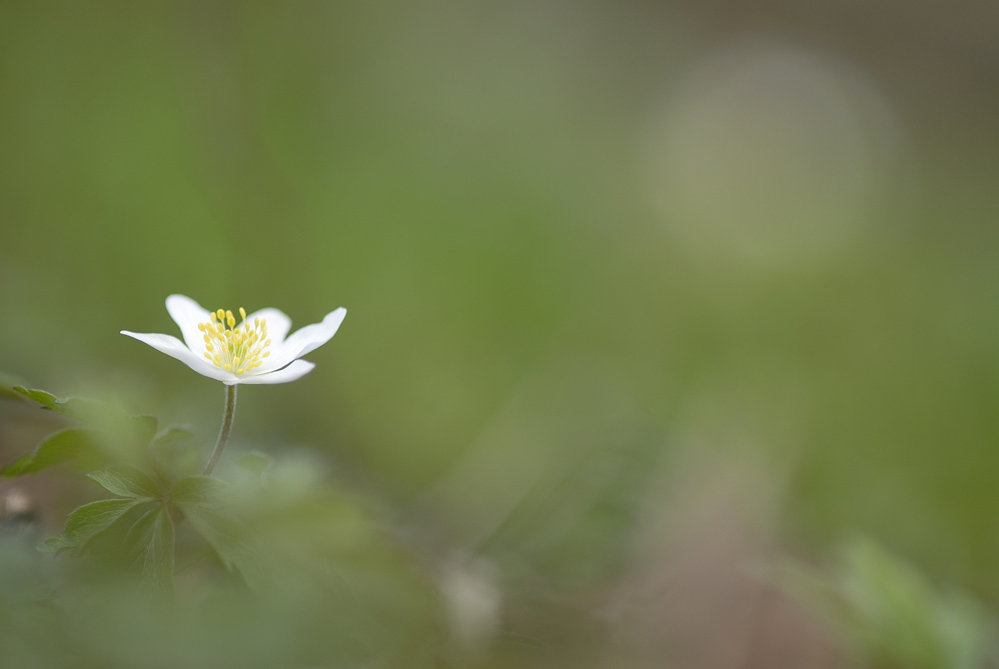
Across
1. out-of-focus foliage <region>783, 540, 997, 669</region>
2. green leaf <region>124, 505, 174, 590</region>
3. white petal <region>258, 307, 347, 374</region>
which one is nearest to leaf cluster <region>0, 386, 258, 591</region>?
green leaf <region>124, 505, 174, 590</region>

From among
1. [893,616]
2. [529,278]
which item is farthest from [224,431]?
[529,278]

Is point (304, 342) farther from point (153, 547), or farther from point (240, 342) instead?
point (153, 547)

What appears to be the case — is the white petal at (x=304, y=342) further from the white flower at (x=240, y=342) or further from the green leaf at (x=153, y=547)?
the green leaf at (x=153, y=547)

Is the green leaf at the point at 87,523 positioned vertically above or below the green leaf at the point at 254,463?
below

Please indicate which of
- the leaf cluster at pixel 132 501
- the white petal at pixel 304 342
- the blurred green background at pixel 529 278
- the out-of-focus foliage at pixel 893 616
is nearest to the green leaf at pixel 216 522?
the leaf cluster at pixel 132 501

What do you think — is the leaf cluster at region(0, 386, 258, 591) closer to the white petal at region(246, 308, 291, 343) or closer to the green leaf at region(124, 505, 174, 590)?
the green leaf at region(124, 505, 174, 590)

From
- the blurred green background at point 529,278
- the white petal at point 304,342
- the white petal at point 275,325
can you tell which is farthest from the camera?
the blurred green background at point 529,278
